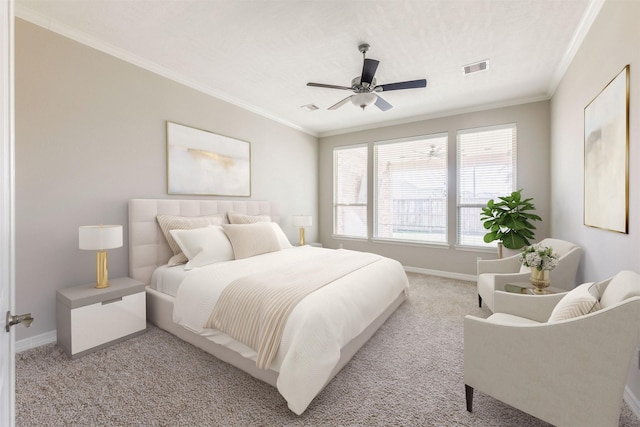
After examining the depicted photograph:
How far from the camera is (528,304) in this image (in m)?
2.01

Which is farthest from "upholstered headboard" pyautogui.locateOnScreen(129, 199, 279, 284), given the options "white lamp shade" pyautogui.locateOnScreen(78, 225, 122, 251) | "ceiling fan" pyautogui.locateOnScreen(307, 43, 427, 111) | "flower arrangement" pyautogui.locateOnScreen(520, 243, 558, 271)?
"flower arrangement" pyautogui.locateOnScreen(520, 243, 558, 271)

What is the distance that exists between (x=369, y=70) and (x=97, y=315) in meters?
3.33

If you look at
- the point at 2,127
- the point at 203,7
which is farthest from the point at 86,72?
the point at 2,127

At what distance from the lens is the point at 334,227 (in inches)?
238

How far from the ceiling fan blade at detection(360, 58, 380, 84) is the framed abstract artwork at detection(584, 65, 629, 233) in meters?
1.76

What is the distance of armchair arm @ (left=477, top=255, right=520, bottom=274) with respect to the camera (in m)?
3.27

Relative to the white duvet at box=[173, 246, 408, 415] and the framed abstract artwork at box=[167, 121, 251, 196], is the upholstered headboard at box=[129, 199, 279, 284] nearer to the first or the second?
the framed abstract artwork at box=[167, 121, 251, 196]

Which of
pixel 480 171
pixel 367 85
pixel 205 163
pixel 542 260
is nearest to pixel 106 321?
pixel 205 163

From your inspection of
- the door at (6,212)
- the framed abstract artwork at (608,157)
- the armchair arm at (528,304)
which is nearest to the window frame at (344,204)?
the framed abstract artwork at (608,157)

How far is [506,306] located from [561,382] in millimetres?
801

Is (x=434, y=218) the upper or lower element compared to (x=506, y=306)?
upper

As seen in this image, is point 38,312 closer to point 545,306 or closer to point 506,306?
point 506,306

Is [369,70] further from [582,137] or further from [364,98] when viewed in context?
[582,137]

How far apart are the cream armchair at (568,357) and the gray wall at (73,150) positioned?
135 inches
